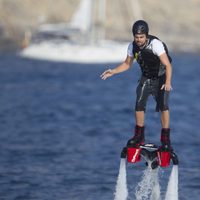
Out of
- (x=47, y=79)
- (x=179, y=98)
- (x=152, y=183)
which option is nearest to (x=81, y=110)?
(x=179, y=98)

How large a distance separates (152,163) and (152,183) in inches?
39.9

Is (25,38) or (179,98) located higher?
(25,38)

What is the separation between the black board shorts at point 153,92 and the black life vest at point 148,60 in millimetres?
139

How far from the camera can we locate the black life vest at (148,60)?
18.4 m

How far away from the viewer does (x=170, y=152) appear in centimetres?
1878

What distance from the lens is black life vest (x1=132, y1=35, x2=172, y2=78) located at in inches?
723

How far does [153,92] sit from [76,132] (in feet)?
79.4

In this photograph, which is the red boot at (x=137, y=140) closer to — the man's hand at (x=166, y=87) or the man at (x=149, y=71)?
the man at (x=149, y=71)

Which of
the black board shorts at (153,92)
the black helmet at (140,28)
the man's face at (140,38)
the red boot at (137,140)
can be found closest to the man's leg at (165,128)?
the black board shorts at (153,92)

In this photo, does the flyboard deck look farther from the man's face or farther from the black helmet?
the black helmet

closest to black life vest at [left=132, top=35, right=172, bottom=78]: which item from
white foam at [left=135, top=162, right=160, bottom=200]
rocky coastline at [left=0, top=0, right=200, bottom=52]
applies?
white foam at [left=135, top=162, right=160, bottom=200]

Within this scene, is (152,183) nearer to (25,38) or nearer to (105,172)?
(105,172)

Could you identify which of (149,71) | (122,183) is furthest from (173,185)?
(149,71)

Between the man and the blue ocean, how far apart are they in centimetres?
608
